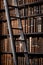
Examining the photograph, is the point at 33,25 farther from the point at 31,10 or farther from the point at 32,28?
the point at 31,10

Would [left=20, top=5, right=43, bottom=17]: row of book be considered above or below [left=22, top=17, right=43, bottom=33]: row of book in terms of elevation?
above

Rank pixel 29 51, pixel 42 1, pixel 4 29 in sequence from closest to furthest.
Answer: pixel 42 1, pixel 29 51, pixel 4 29

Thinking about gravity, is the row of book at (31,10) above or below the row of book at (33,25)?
above

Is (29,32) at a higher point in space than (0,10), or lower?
lower

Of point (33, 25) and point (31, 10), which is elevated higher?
point (31, 10)

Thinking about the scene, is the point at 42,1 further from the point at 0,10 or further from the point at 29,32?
the point at 0,10

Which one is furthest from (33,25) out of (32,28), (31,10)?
(31,10)

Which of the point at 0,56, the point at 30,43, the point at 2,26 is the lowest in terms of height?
the point at 0,56

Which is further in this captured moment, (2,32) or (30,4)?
(2,32)

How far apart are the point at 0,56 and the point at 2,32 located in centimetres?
32

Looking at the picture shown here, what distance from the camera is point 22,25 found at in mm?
2691

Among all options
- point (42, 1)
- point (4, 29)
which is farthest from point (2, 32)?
point (42, 1)

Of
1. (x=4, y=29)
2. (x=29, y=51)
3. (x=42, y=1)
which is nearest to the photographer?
(x=42, y=1)

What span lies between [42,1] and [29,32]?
1.32 feet
